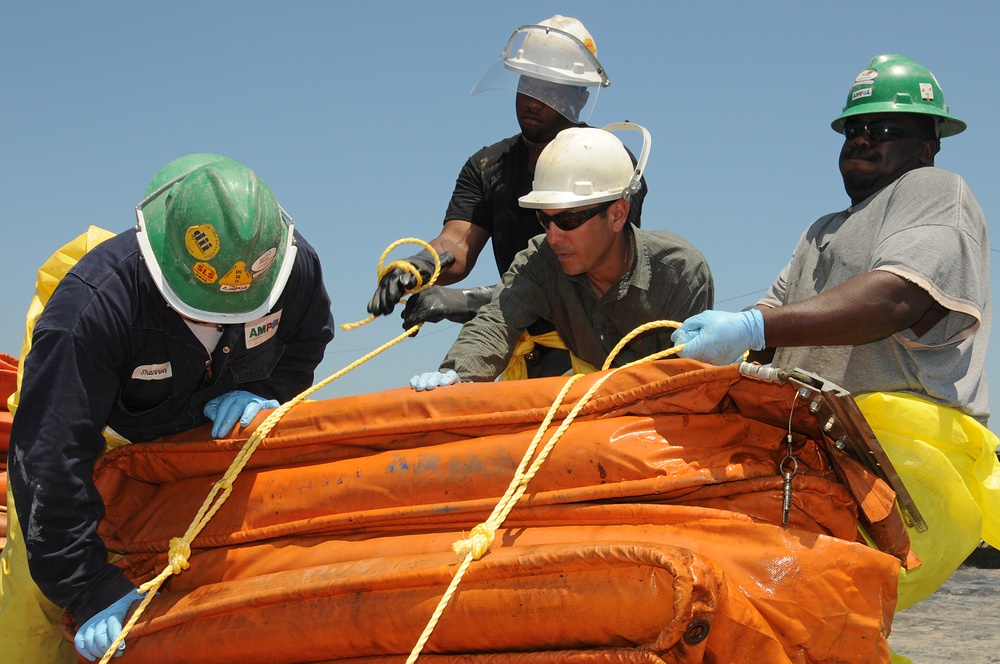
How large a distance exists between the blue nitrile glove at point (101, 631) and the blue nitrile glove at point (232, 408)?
1.93 feet

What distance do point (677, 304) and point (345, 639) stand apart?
1906mm

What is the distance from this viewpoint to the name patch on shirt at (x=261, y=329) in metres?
3.55

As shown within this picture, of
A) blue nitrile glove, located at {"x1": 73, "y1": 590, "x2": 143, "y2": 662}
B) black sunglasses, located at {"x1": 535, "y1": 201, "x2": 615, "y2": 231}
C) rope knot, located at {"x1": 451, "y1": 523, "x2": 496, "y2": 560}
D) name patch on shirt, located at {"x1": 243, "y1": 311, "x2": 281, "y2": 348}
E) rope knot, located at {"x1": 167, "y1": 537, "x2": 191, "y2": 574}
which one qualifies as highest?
black sunglasses, located at {"x1": 535, "y1": 201, "x2": 615, "y2": 231}

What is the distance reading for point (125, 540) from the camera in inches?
137

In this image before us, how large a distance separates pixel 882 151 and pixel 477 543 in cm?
222

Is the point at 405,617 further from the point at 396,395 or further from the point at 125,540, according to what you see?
the point at 125,540

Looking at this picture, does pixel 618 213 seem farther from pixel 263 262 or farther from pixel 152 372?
pixel 152 372

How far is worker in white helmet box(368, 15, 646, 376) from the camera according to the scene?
495 cm

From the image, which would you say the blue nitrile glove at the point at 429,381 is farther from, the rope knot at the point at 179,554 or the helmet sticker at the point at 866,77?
the helmet sticker at the point at 866,77

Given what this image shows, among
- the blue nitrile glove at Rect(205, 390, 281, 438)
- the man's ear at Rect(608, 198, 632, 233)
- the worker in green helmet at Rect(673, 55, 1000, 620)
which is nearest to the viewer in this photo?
the worker in green helmet at Rect(673, 55, 1000, 620)

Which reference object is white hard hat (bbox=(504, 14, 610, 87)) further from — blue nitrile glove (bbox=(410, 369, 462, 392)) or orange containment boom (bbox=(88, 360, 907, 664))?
orange containment boom (bbox=(88, 360, 907, 664))

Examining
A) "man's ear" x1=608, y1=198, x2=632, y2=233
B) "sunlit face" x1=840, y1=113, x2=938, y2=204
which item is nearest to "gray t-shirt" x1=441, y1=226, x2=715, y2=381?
"man's ear" x1=608, y1=198, x2=632, y2=233

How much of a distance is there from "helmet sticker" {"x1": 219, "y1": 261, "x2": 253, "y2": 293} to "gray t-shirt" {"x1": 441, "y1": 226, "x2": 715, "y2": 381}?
0.91 metres

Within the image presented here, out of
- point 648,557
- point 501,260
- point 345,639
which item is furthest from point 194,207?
point 501,260
